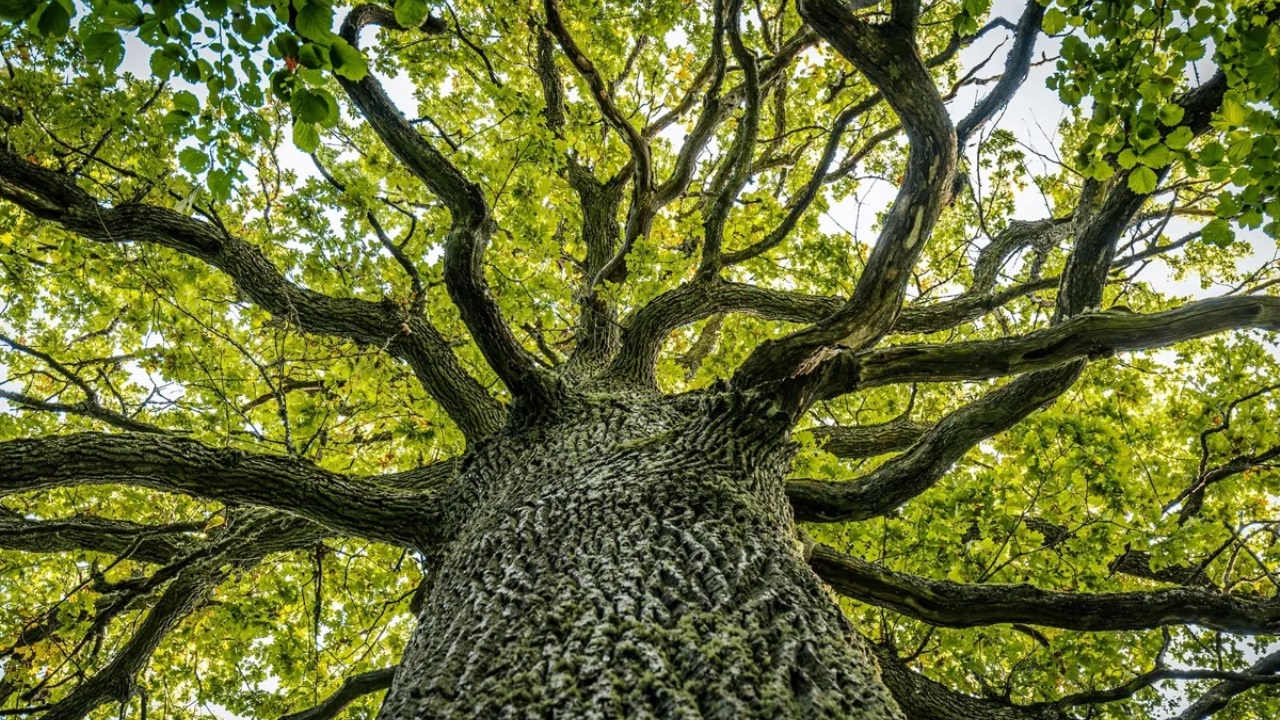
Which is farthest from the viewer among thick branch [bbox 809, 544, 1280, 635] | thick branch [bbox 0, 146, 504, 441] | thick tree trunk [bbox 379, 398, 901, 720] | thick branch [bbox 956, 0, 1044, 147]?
thick branch [bbox 0, 146, 504, 441]

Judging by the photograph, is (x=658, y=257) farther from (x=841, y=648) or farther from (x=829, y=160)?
(x=841, y=648)

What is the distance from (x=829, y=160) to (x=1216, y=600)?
4111mm

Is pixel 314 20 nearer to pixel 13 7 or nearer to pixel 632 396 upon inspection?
pixel 13 7

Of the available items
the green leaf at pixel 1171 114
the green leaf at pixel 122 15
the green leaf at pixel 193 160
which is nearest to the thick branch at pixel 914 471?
the green leaf at pixel 1171 114

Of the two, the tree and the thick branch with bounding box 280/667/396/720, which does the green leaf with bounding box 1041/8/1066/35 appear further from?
the thick branch with bounding box 280/667/396/720

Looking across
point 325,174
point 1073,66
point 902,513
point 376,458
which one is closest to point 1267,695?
point 902,513

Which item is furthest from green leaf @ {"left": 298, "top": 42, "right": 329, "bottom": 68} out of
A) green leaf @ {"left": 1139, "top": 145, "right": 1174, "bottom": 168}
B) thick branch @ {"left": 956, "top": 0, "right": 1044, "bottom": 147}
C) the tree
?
green leaf @ {"left": 1139, "top": 145, "right": 1174, "bottom": 168}

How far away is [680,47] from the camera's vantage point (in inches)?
364

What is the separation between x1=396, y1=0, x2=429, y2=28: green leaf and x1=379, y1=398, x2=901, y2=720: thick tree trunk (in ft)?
6.67

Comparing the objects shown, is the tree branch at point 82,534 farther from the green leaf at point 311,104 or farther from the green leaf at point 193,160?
the green leaf at point 311,104

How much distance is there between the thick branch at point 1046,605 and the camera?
3.40m

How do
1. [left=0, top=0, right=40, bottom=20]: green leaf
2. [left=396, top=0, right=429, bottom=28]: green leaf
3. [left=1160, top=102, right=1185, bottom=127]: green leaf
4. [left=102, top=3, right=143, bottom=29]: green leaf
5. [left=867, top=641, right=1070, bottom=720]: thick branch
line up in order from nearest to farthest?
1. [left=0, top=0, right=40, bottom=20]: green leaf
2. [left=102, top=3, right=143, bottom=29]: green leaf
3. [left=396, top=0, right=429, bottom=28]: green leaf
4. [left=1160, top=102, right=1185, bottom=127]: green leaf
5. [left=867, top=641, right=1070, bottom=720]: thick branch

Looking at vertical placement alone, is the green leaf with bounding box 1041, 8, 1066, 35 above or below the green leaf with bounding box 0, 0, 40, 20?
above

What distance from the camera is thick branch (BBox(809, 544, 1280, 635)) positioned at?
340 centimetres
